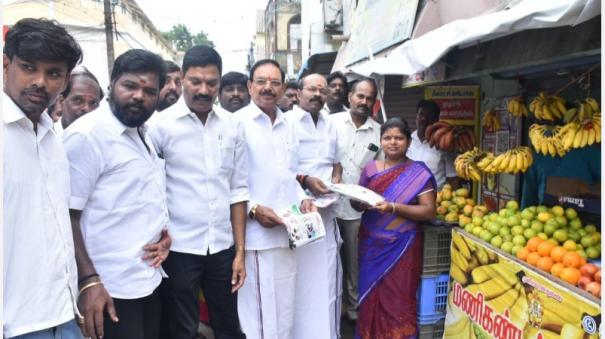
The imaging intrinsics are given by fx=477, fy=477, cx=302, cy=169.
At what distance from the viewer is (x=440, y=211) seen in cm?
374

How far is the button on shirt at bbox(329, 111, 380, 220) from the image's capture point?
4.18m

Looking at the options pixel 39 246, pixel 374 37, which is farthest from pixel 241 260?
pixel 374 37

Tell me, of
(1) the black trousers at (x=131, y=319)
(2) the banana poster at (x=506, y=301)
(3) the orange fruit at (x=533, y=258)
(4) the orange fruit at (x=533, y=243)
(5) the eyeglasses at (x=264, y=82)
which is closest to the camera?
(1) the black trousers at (x=131, y=319)

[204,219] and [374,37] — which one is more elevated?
[374,37]

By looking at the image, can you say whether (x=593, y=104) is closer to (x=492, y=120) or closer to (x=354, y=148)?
(x=492, y=120)


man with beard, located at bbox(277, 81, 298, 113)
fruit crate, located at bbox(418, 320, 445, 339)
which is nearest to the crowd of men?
fruit crate, located at bbox(418, 320, 445, 339)

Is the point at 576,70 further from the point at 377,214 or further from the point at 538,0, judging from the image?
the point at 377,214

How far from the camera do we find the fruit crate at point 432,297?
342 cm

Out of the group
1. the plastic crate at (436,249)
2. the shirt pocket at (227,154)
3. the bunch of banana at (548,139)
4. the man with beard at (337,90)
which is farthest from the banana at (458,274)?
the man with beard at (337,90)

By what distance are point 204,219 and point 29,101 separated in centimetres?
115

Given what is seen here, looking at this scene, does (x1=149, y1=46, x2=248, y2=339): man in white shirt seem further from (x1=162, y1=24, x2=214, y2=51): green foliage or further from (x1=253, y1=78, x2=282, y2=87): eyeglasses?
(x1=162, y1=24, x2=214, y2=51): green foliage

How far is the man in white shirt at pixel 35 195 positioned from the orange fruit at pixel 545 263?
223cm

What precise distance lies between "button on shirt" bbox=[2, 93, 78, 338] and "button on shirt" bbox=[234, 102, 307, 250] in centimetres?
141

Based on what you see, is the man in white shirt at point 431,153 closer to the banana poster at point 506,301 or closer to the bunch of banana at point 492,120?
the bunch of banana at point 492,120
